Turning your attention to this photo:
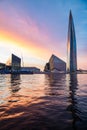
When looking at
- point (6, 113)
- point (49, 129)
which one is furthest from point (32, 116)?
point (49, 129)

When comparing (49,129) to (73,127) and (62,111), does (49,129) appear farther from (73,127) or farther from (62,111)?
(62,111)

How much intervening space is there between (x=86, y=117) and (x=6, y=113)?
6.13m

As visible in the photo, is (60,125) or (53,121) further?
(53,121)

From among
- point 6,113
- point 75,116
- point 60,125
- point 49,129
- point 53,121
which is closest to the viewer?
point 49,129

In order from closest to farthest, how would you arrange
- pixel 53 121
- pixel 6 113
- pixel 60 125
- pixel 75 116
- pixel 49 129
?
pixel 49 129 → pixel 60 125 → pixel 53 121 → pixel 75 116 → pixel 6 113

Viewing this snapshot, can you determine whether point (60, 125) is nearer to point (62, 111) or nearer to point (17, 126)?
point (17, 126)

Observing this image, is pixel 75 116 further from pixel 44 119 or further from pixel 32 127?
pixel 32 127

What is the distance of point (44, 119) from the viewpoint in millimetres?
11648

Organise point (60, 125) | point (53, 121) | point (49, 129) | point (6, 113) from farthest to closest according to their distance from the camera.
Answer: point (6, 113), point (53, 121), point (60, 125), point (49, 129)

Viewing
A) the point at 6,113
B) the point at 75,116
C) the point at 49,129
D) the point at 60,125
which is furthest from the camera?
the point at 6,113

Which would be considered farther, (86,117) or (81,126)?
(86,117)

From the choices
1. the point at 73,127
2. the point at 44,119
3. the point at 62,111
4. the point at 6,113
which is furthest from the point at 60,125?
the point at 6,113

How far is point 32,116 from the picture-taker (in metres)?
12.5

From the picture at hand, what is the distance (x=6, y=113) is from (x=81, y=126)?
612cm
